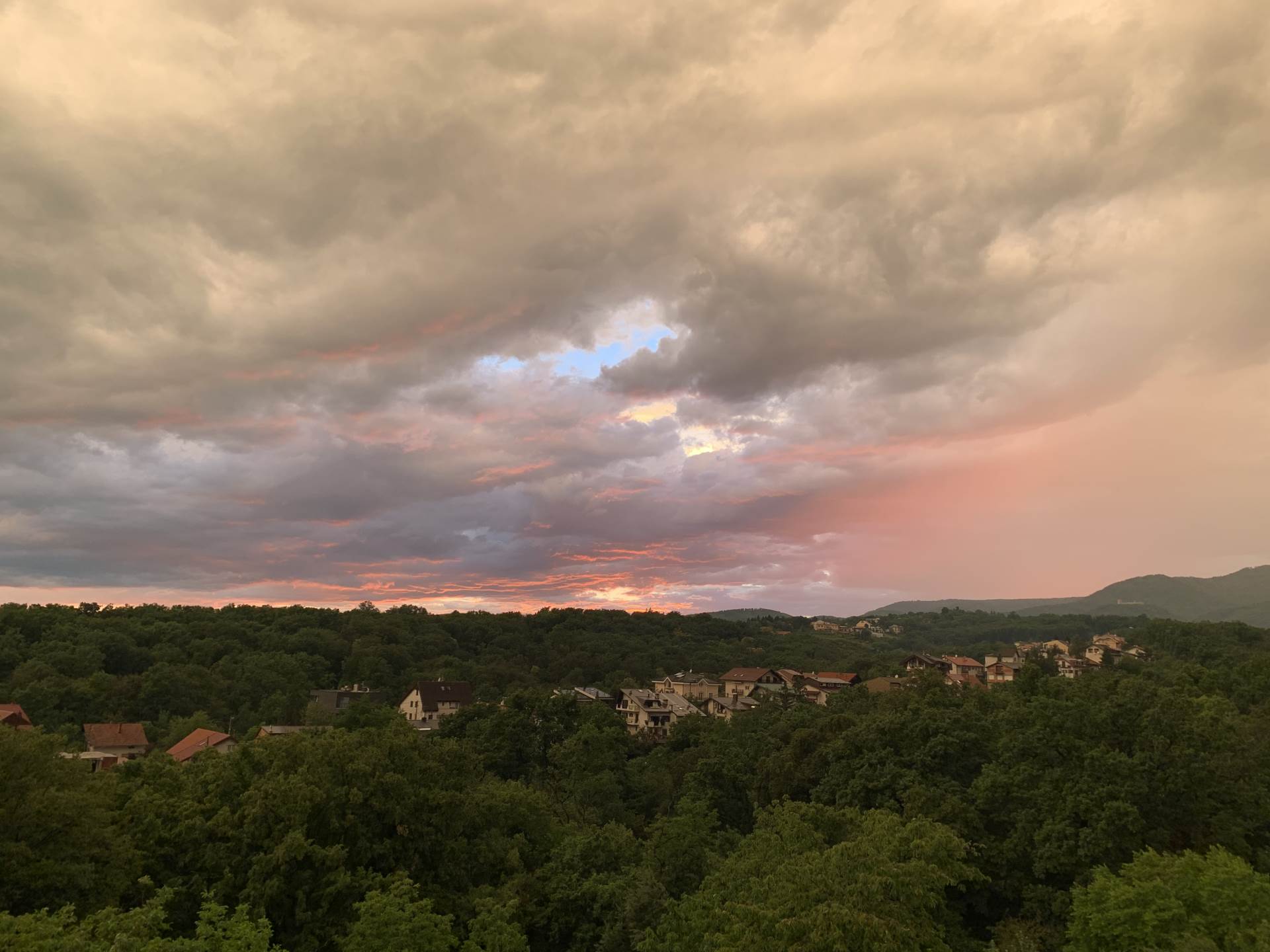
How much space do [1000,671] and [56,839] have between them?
378ft

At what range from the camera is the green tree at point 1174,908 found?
737 inches

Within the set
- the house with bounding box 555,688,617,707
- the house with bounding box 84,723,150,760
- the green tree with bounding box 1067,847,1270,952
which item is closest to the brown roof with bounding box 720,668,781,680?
the house with bounding box 555,688,617,707

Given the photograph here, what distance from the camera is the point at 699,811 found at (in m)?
32.6

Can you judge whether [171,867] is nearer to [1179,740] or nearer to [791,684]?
[1179,740]

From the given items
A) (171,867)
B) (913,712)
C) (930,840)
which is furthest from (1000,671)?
(171,867)

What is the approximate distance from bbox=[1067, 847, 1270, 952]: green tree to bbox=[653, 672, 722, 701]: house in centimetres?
8231

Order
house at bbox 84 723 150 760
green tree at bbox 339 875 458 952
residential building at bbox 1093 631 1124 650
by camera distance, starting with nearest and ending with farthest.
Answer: green tree at bbox 339 875 458 952, house at bbox 84 723 150 760, residential building at bbox 1093 631 1124 650

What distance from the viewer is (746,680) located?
104 meters

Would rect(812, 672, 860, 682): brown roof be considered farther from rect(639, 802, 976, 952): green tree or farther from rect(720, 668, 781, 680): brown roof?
rect(639, 802, 976, 952): green tree

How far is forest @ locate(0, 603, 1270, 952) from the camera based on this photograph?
19.7m

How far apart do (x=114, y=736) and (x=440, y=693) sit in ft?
121

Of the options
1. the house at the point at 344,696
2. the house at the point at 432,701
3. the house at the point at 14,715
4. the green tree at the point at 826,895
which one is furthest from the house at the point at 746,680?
the house at the point at 14,715

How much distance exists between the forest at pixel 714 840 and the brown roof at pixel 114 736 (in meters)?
43.4

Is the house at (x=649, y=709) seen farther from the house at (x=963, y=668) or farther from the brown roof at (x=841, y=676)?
the house at (x=963, y=668)
